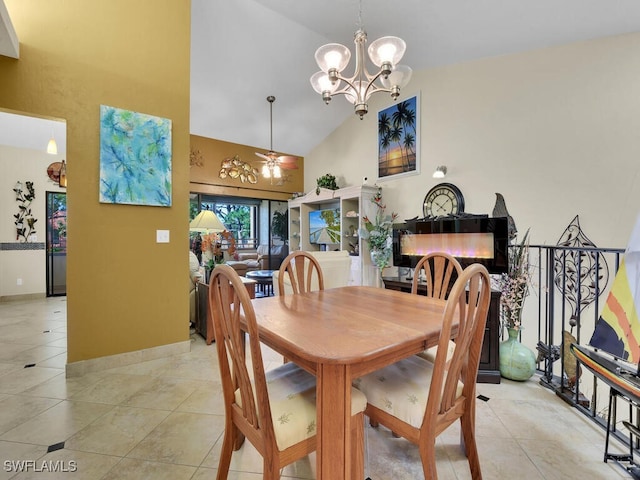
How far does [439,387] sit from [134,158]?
2848mm

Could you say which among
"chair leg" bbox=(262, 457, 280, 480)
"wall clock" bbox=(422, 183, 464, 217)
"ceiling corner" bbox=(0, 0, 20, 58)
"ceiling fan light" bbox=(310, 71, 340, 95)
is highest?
"ceiling corner" bbox=(0, 0, 20, 58)

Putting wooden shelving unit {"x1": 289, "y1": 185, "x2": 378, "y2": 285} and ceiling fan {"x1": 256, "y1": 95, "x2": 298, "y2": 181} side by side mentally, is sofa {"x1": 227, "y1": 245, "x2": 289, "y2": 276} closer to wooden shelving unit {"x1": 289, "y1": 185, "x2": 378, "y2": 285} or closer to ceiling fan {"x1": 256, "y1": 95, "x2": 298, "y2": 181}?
wooden shelving unit {"x1": 289, "y1": 185, "x2": 378, "y2": 285}

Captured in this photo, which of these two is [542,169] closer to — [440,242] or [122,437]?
[440,242]

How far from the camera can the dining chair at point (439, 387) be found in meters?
1.01

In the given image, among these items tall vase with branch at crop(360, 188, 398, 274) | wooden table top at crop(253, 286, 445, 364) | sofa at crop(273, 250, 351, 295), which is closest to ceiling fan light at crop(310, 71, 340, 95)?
sofa at crop(273, 250, 351, 295)

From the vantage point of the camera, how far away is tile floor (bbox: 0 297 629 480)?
1.35 meters

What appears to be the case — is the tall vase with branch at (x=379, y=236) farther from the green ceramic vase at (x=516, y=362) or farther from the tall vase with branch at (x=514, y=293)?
the green ceramic vase at (x=516, y=362)

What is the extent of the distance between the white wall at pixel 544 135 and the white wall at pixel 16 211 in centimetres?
653

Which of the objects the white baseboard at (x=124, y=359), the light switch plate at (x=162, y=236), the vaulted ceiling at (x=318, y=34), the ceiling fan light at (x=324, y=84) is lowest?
the white baseboard at (x=124, y=359)

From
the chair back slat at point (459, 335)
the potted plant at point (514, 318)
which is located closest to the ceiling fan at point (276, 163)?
the potted plant at point (514, 318)

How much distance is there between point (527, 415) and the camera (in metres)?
1.79

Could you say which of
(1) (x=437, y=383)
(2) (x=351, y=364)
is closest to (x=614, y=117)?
(1) (x=437, y=383)

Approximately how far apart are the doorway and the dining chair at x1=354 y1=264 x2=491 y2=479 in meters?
6.56

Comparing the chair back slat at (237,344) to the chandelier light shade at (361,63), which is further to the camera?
the chandelier light shade at (361,63)
